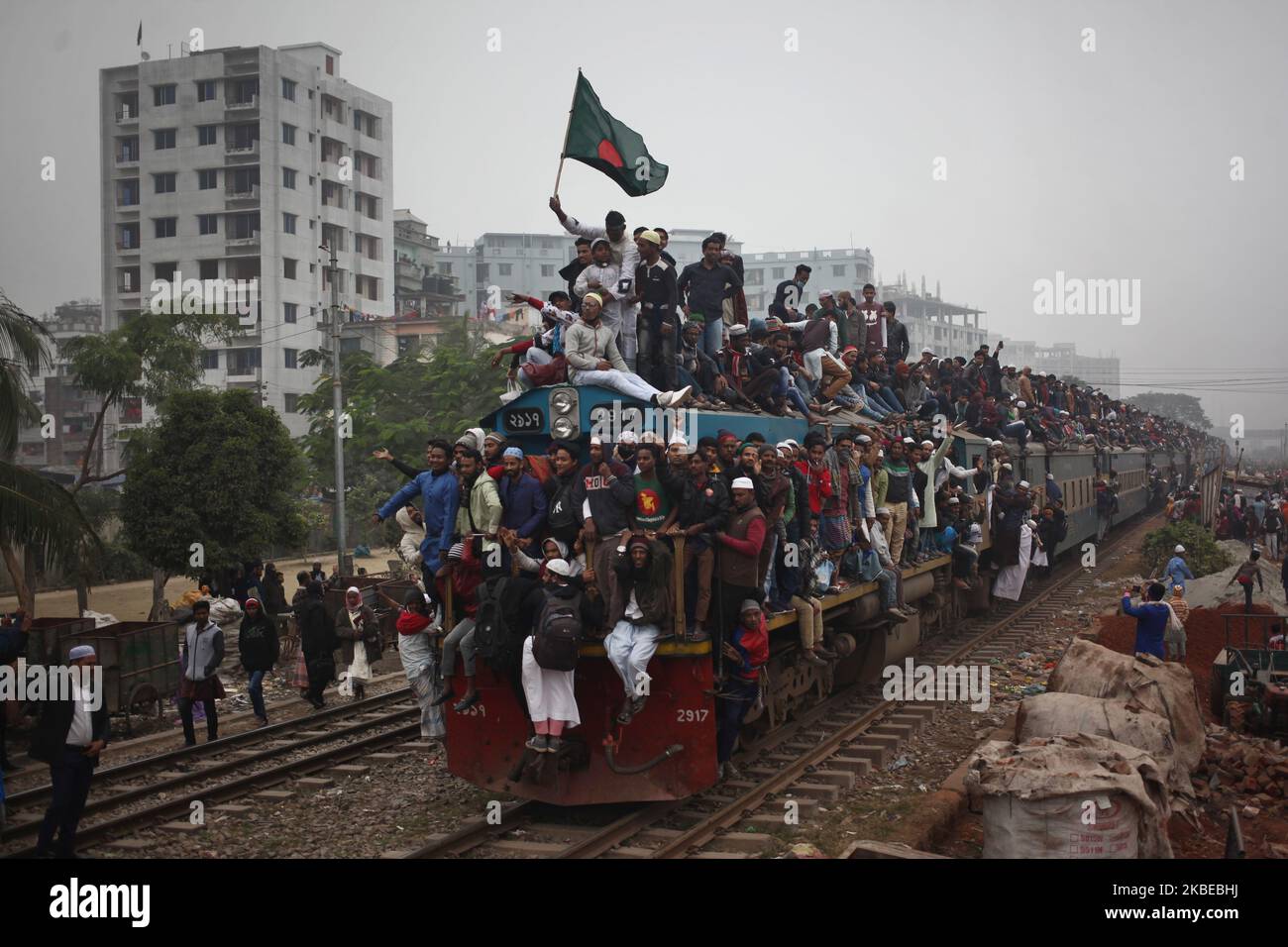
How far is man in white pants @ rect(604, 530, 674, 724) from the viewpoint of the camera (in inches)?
319

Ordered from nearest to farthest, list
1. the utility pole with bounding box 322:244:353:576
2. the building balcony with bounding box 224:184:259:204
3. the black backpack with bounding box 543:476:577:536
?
1. the black backpack with bounding box 543:476:577:536
2. the utility pole with bounding box 322:244:353:576
3. the building balcony with bounding box 224:184:259:204

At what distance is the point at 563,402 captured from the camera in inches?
370

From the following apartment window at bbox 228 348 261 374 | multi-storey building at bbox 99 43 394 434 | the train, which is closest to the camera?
the train

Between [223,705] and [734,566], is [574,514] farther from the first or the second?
[223,705]

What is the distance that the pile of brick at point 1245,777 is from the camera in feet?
29.5

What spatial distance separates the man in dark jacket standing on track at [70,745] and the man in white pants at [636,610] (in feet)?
12.8

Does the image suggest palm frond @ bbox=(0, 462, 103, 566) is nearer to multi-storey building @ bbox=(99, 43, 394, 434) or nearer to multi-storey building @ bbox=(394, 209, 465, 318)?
multi-storey building @ bbox=(99, 43, 394, 434)

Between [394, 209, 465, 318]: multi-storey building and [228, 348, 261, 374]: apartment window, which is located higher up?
[394, 209, 465, 318]: multi-storey building

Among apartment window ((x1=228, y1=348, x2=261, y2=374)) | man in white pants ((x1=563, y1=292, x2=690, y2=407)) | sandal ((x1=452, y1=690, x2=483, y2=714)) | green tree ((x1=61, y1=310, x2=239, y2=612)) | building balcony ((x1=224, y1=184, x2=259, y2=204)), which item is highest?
building balcony ((x1=224, y1=184, x2=259, y2=204))

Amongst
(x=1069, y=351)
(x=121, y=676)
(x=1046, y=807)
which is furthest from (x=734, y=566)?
(x=1069, y=351)

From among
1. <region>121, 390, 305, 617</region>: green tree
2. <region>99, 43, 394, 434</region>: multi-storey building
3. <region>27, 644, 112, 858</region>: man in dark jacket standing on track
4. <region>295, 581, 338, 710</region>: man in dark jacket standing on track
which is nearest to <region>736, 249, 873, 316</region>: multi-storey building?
<region>99, 43, 394, 434</region>: multi-storey building

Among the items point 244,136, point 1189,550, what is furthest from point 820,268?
point 1189,550

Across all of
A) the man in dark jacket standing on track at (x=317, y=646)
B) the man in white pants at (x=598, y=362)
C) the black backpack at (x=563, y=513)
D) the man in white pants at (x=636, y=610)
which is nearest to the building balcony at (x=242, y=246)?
the man in dark jacket standing on track at (x=317, y=646)

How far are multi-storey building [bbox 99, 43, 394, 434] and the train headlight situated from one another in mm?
37451
